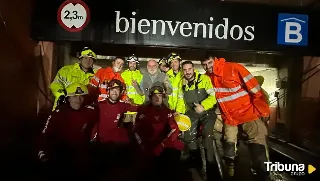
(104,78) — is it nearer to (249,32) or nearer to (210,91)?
(210,91)

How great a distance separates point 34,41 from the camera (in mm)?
2131

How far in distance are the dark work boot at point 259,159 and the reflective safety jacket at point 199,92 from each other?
45cm

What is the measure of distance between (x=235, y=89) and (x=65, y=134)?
1.20 metres

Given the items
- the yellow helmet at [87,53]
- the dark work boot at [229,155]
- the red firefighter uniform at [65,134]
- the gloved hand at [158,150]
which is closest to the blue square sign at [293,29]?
the dark work boot at [229,155]

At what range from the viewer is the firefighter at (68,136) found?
196 centimetres

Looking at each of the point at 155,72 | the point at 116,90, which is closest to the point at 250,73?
the point at 155,72

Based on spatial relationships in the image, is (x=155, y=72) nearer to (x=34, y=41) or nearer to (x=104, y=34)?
(x=104, y=34)

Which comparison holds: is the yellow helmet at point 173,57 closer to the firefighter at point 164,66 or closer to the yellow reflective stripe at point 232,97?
the firefighter at point 164,66

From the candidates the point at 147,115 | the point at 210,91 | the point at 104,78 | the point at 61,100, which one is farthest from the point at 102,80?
the point at 210,91

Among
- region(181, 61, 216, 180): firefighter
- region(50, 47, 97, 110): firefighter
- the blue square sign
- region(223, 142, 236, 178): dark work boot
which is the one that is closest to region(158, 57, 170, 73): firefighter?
region(181, 61, 216, 180): firefighter

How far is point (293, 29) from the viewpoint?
2.21 meters

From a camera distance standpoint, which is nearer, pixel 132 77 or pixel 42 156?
pixel 42 156

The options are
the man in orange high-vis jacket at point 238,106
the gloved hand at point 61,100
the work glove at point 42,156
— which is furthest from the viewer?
the man in orange high-vis jacket at point 238,106

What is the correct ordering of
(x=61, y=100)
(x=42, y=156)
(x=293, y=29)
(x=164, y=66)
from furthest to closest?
(x=164, y=66) < (x=293, y=29) < (x=61, y=100) < (x=42, y=156)
